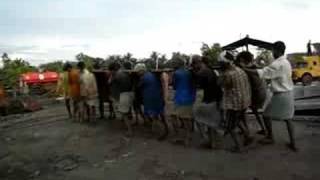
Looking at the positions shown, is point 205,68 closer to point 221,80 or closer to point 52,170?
point 221,80

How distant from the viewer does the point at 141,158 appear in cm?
945

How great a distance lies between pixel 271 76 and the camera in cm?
907

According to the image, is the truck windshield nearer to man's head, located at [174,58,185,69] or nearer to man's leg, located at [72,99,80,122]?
man's leg, located at [72,99,80,122]

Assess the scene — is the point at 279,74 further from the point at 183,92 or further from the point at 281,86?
the point at 183,92

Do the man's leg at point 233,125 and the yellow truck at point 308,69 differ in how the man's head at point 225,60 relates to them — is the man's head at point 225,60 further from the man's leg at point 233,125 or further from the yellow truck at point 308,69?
the yellow truck at point 308,69

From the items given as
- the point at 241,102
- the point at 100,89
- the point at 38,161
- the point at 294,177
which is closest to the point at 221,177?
the point at 294,177

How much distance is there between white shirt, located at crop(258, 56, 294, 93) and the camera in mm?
8977

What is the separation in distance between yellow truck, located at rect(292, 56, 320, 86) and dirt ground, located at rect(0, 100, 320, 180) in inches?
896

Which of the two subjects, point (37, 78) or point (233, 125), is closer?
point (233, 125)

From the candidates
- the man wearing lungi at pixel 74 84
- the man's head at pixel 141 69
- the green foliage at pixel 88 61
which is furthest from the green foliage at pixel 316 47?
the man's head at pixel 141 69

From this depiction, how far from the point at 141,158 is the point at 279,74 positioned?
2.73m

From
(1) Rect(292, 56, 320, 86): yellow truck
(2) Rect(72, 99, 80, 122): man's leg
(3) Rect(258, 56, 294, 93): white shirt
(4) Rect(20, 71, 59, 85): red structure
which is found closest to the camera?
(3) Rect(258, 56, 294, 93): white shirt

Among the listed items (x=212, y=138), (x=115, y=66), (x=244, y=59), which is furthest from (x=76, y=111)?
(x=244, y=59)

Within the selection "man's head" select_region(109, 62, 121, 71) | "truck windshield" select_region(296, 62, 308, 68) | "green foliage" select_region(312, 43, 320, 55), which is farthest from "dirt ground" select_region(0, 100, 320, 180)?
"green foliage" select_region(312, 43, 320, 55)
